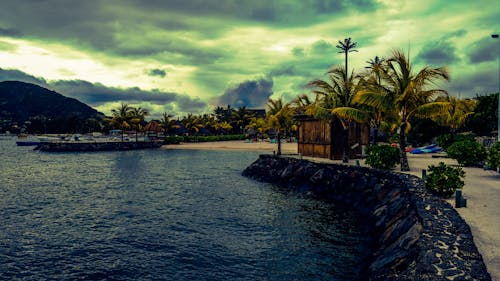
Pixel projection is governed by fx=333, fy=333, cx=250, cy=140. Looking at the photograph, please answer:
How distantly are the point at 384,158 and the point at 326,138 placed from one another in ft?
27.0

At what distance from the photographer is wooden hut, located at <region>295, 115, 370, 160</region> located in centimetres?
2930

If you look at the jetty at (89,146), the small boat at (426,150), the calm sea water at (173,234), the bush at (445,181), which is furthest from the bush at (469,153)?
the jetty at (89,146)

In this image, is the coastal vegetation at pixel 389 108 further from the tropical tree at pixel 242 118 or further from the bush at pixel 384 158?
the tropical tree at pixel 242 118

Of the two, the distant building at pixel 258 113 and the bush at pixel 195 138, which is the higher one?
the distant building at pixel 258 113

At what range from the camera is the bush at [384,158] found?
72.0ft

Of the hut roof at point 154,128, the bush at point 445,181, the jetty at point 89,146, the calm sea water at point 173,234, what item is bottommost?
the calm sea water at point 173,234

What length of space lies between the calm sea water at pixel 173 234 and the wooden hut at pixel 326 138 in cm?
648

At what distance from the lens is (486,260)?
8.12 m

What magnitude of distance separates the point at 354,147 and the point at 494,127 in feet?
109

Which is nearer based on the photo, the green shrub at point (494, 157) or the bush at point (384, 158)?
the green shrub at point (494, 157)

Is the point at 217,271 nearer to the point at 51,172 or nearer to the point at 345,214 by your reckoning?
the point at 345,214

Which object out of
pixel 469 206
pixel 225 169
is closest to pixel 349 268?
pixel 469 206

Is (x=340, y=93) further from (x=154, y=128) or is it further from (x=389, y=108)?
(x=154, y=128)

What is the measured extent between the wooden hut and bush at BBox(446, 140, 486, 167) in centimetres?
755
